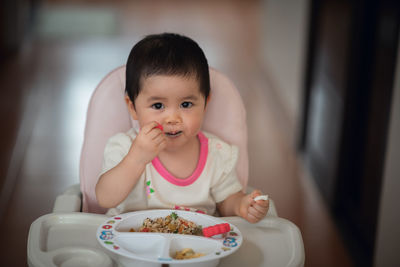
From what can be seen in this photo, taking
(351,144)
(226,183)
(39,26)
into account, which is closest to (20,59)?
(39,26)

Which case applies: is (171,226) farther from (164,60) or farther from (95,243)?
(164,60)

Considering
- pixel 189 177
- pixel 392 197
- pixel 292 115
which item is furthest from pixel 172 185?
pixel 292 115

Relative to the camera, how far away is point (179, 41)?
1374 millimetres

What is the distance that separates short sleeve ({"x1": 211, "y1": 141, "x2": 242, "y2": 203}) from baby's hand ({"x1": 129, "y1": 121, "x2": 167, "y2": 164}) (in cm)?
25

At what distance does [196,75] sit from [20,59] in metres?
4.14

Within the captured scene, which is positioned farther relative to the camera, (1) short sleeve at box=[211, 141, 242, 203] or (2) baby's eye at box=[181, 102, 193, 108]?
(1) short sleeve at box=[211, 141, 242, 203]

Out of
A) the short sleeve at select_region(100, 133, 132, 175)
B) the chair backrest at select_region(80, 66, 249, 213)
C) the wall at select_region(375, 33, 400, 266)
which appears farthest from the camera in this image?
the wall at select_region(375, 33, 400, 266)

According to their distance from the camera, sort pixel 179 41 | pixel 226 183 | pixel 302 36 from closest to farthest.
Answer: pixel 179 41 → pixel 226 183 → pixel 302 36

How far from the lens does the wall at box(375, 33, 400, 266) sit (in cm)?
198

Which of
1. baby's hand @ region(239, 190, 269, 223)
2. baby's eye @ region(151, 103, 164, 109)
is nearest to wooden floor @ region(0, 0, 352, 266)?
baby's hand @ region(239, 190, 269, 223)

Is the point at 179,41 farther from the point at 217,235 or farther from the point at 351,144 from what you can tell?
the point at 351,144

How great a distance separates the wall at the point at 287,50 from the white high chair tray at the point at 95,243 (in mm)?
2392

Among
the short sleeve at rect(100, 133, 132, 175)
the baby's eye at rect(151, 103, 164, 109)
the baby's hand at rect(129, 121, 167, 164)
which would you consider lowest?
the short sleeve at rect(100, 133, 132, 175)

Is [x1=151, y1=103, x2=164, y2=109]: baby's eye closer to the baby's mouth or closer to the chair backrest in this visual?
the baby's mouth
